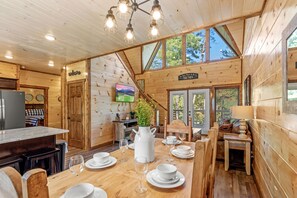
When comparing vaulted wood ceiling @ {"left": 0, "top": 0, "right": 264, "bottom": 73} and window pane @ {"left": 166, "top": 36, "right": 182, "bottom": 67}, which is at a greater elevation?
window pane @ {"left": 166, "top": 36, "right": 182, "bottom": 67}

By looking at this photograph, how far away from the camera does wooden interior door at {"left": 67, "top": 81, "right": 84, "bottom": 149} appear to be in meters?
4.69

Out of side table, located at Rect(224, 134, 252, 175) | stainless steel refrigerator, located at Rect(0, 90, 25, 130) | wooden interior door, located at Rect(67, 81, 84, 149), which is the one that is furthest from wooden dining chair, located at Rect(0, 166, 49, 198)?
wooden interior door, located at Rect(67, 81, 84, 149)

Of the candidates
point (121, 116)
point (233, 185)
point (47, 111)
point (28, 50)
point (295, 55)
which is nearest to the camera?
point (295, 55)

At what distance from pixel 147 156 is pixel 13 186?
1.02 m

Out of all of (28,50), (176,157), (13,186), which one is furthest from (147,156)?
(28,50)

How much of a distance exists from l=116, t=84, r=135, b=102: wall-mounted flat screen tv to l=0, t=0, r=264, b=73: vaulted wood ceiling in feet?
6.39

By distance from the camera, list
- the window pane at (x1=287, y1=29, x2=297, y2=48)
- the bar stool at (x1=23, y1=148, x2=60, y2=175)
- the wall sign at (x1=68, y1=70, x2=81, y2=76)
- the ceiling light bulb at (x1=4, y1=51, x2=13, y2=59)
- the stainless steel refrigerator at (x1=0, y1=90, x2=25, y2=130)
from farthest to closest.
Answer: the wall sign at (x1=68, y1=70, x2=81, y2=76), the ceiling light bulb at (x1=4, y1=51, x2=13, y2=59), the stainless steel refrigerator at (x1=0, y1=90, x2=25, y2=130), the bar stool at (x1=23, y1=148, x2=60, y2=175), the window pane at (x1=287, y1=29, x2=297, y2=48)

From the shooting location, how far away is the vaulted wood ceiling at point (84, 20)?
2.22 metres

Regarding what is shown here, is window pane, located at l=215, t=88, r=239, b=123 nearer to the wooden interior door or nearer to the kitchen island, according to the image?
the wooden interior door

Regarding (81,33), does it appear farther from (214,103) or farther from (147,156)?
(214,103)

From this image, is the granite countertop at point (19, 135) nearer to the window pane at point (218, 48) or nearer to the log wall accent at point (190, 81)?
the log wall accent at point (190, 81)

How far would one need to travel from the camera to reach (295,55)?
3.73ft

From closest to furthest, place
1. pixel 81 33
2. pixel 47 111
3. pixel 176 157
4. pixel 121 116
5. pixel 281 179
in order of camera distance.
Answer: pixel 281 179
pixel 176 157
pixel 81 33
pixel 121 116
pixel 47 111

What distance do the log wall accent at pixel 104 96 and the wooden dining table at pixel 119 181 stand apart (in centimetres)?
350
